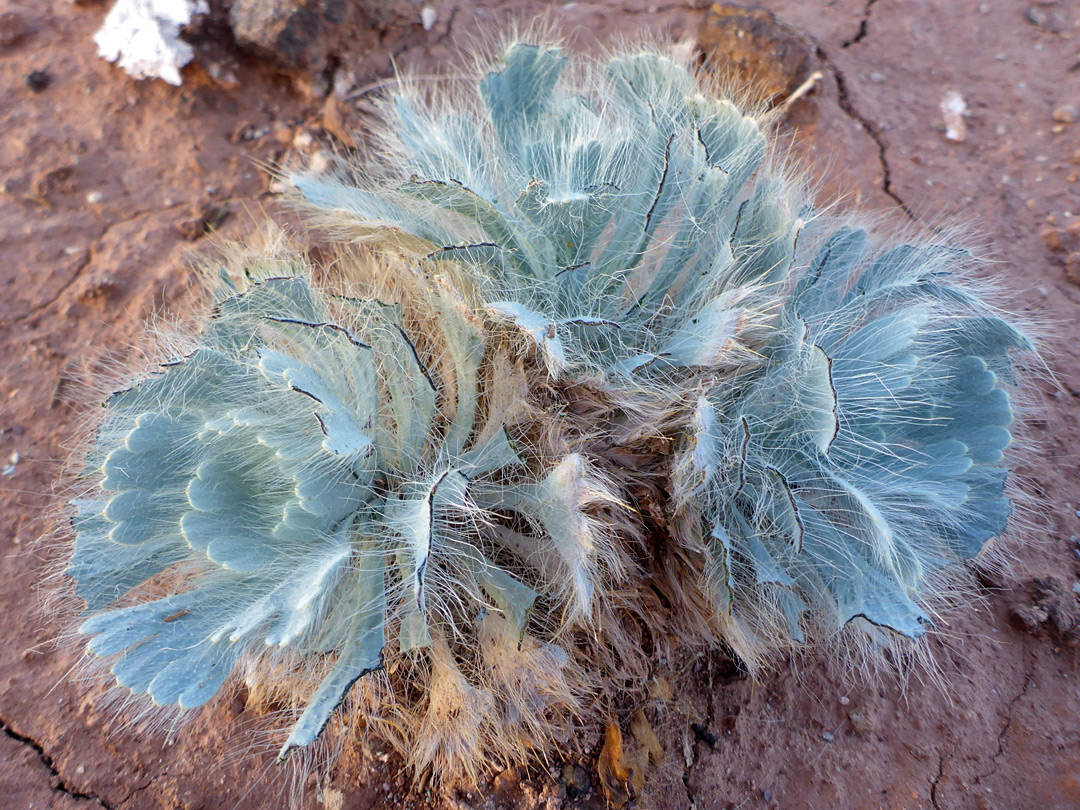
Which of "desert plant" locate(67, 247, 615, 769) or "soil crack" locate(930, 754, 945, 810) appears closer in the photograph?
"desert plant" locate(67, 247, 615, 769)

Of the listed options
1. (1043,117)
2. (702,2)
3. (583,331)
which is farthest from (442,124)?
(1043,117)

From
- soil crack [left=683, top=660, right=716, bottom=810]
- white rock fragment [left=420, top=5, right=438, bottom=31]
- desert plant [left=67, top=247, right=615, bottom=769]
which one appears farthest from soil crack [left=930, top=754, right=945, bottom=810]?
white rock fragment [left=420, top=5, right=438, bottom=31]

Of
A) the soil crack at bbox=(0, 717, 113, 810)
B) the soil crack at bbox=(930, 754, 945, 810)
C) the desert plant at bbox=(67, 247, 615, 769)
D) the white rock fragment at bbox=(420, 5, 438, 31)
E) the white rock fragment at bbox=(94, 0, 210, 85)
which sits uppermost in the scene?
the white rock fragment at bbox=(94, 0, 210, 85)

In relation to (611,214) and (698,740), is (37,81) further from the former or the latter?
(698,740)

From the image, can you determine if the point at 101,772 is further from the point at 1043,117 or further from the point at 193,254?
the point at 1043,117

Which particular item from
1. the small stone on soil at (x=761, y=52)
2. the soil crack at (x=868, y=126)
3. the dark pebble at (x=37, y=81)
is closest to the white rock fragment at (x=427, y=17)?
the small stone on soil at (x=761, y=52)

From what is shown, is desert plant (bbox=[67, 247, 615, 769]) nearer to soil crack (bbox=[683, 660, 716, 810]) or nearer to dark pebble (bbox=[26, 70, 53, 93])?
soil crack (bbox=[683, 660, 716, 810])
